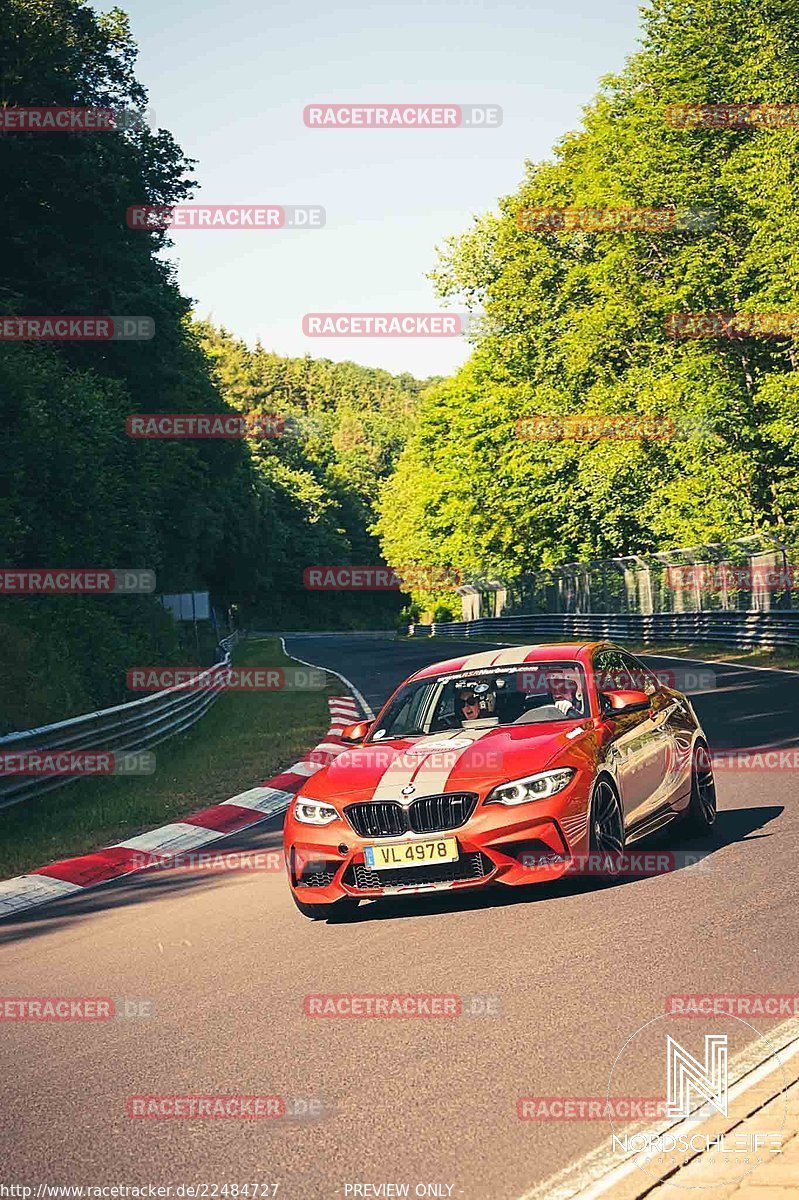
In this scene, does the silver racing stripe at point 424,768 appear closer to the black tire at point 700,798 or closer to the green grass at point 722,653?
the black tire at point 700,798

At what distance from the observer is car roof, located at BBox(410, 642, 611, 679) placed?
392 inches

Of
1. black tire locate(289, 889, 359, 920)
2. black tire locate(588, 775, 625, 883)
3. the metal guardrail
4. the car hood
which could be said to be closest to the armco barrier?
the metal guardrail

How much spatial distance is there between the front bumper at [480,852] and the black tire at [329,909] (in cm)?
15

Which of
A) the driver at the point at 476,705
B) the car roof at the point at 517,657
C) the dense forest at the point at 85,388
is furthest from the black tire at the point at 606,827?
the dense forest at the point at 85,388

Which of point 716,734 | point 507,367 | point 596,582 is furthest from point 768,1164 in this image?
point 507,367

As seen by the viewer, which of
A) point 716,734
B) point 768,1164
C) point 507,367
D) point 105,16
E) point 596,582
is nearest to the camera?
point 768,1164

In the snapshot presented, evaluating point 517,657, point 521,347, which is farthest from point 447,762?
Result: point 521,347

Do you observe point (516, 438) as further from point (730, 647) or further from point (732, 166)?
point (730, 647)

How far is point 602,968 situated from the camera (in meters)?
6.79

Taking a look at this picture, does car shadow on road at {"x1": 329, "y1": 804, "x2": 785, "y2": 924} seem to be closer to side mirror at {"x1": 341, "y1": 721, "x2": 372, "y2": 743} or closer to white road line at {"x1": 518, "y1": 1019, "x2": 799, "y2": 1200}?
side mirror at {"x1": 341, "y1": 721, "x2": 372, "y2": 743}

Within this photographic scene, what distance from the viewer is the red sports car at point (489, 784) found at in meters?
8.10

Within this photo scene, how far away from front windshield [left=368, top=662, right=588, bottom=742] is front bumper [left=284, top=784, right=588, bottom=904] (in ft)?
4.24

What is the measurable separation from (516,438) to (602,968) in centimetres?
5520

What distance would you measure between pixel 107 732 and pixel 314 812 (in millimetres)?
9507
